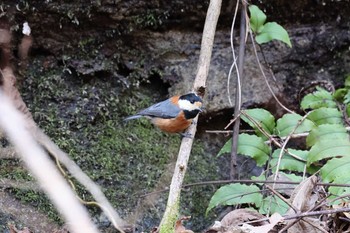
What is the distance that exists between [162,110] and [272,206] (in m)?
0.99

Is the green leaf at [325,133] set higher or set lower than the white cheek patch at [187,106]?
lower

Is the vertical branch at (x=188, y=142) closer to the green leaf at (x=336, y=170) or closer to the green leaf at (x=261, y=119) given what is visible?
the green leaf at (x=261, y=119)

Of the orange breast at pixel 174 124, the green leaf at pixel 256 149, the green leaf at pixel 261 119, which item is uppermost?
the green leaf at pixel 261 119

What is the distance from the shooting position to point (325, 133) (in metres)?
3.01

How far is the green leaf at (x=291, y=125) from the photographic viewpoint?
3.19m

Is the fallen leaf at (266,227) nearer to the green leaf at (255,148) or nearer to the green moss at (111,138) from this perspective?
the green leaf at (255,148)

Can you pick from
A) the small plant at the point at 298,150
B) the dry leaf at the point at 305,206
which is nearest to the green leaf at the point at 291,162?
the small plant at the point at 298,150

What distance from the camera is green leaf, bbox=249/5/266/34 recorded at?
11.2 feet

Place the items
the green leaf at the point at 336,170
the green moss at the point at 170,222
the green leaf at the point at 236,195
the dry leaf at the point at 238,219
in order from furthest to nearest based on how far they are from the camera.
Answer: the green leaf at the point at 236,195 → the green leaf at the point at 336,170 → the dry leaf at the point at 238,219 → the green moss at the point at 170,222

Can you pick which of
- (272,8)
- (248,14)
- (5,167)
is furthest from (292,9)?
(5,167)

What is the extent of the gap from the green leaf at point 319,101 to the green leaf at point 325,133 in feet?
1.46

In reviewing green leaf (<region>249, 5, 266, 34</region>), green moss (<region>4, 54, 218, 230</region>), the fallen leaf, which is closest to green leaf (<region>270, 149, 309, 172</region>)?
green moss (<region>4, 54, 218, 230</region>)

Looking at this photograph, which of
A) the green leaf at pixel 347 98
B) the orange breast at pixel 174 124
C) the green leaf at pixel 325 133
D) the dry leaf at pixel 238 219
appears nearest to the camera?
the dry leaf at pixel 238 219

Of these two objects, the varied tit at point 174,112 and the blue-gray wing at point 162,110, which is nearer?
the varied tit at point 174,112
